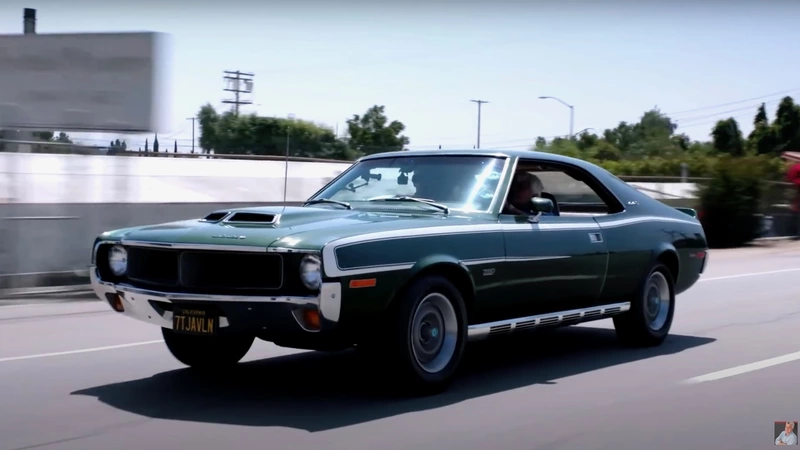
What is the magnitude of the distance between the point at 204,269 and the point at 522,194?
2657 mm

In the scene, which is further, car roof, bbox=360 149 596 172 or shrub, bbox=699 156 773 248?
shrub, bbox=699 156 773 248

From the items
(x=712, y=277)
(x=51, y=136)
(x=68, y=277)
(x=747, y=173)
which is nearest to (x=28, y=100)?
(x=51, y=136)

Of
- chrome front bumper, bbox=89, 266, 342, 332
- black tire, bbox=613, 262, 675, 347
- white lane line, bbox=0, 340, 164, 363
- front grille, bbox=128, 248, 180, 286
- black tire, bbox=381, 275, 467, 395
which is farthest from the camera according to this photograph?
black tire, bbox=613, 262, 675, 347

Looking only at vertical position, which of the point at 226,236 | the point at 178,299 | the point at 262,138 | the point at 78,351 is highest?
the point at 262,138

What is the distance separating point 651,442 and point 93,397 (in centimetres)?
351

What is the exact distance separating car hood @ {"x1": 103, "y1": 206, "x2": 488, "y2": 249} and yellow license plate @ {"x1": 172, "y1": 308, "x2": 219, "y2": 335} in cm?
43

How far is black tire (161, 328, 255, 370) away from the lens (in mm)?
7055

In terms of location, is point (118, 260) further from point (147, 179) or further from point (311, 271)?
point (147, 179)

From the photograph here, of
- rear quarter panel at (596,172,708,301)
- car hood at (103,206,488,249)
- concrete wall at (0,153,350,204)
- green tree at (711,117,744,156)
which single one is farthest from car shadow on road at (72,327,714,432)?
green tree at (711,117,744,156)

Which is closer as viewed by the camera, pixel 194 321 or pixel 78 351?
pixel 194 321

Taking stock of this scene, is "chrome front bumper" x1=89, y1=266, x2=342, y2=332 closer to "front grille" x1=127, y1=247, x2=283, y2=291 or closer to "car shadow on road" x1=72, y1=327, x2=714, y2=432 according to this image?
"front grille" x1=127, y1=247, x2=283, y2=291

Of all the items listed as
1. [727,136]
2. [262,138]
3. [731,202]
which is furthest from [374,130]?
[727,136]

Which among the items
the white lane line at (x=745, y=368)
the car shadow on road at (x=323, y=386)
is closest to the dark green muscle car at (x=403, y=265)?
the car shadow on road at (x=323, y=386)

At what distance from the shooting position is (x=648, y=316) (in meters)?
8.52
